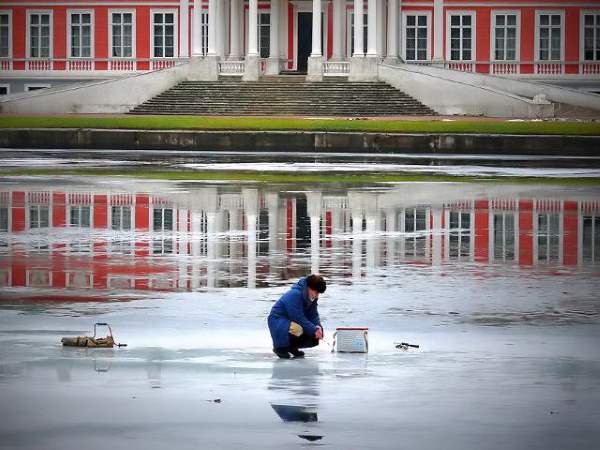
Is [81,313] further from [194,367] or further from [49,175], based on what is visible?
[49,175]

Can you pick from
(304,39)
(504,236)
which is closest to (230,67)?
(304,39)

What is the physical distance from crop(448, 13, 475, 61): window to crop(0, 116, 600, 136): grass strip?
1618 cm

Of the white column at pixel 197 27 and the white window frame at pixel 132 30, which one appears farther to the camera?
the white window frame at pixel 132 30

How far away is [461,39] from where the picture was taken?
224 ft

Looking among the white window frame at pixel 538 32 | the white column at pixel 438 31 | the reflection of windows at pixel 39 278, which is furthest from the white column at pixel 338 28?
the reflection of windows at pixel 39 278

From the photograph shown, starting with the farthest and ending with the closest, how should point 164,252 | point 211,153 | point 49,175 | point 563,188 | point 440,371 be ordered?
1. point 211,153
2. point 49,175
3. point 563,188
4. point 164,252
5. point 440,371

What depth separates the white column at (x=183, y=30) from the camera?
69875 mm

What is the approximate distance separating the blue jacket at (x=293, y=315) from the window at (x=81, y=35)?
60121 mm

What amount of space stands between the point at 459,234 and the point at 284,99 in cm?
3800

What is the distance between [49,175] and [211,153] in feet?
34.3

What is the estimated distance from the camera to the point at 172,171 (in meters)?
34.6

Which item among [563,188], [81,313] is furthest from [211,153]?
[81,313]

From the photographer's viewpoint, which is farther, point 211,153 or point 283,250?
point 211,153

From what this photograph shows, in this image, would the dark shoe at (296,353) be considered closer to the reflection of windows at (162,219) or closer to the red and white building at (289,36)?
the reflection of windows at (162,219)
